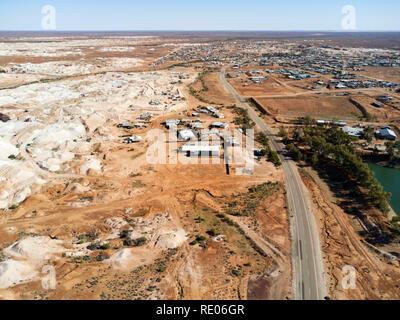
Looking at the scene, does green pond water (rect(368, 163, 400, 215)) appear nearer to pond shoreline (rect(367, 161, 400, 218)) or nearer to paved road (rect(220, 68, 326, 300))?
pond shoreline (rect(367, 161, 400, 218))

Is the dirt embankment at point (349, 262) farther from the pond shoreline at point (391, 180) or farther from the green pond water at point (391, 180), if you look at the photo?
the green pond water at point (391, 180)

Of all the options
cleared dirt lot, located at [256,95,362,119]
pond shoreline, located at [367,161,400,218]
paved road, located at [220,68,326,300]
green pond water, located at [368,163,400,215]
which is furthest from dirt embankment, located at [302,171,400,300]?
cleared dirt lot, located at [256,95,362,119]

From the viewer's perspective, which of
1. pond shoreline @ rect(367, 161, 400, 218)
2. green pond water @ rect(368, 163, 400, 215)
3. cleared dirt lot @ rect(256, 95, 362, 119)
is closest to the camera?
pond shoreline @ rect(367, 161, 400, 218)

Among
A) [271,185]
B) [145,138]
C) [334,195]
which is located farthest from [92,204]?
[334,195]

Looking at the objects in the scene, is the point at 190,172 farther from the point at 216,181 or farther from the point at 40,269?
the point at 40,269

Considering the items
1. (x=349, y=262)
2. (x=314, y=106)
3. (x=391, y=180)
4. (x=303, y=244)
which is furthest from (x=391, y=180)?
(x=314, y=106)

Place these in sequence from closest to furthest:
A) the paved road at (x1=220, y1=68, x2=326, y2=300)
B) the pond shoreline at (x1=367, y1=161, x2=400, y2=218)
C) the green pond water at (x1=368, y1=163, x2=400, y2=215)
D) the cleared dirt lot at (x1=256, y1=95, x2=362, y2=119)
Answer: the paved road at (x1=220, y1=68, x2=326, y2=300) → the pond shoreline at (x1=367, y1=161, x2=400, y2=218) → the green pond water at (x1=368, y1=163, x2=400, y2=215) → the cleared dirt lot at (x1=256, y1=95, x2=362, y2=119)

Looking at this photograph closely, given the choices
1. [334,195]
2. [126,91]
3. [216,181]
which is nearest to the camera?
[334,195]
